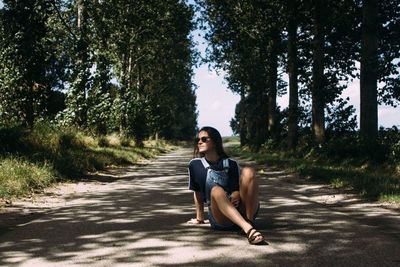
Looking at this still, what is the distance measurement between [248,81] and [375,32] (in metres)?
20.3

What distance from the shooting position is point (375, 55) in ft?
50.1

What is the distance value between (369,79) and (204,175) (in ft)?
37.4

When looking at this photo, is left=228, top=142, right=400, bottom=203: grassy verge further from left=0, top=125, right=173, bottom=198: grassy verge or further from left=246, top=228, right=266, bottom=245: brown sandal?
left=0, top=125, right=173, bottom=198: grassy verge

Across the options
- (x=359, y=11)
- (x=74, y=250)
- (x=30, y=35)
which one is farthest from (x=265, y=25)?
(x=74, y=250)

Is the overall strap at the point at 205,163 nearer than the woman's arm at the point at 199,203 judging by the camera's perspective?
Yes

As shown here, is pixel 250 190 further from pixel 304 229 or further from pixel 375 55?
pixel 375 55

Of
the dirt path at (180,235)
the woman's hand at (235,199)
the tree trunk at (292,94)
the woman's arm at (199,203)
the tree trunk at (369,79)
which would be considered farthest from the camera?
the tree trunk at (292,94)

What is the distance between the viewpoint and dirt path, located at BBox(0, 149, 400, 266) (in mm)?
4555

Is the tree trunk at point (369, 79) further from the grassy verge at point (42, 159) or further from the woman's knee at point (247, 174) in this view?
the woman's knee at point (247, 174)

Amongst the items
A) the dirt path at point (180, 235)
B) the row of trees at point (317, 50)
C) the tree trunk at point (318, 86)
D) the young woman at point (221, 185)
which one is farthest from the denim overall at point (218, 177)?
the tree trunk at point (318, 86)

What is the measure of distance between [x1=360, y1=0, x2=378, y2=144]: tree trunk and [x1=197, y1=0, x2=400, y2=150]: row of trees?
31 millimetres

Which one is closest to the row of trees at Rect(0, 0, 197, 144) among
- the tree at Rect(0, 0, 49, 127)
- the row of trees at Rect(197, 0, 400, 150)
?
the tree at Rect(0, 0, 49, 127)

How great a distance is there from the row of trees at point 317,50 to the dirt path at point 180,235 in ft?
26.5

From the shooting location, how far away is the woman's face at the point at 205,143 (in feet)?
18.6
